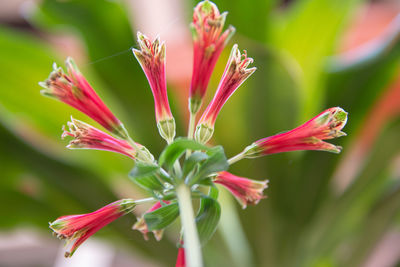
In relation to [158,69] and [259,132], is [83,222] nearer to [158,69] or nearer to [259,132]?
[158,69]

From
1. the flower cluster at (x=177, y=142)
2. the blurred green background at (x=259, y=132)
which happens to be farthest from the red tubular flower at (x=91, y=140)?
the blurred green background at (x=259, y=132)

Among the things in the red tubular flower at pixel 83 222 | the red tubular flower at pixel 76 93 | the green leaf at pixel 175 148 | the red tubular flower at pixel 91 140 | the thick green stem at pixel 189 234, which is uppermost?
the red tubular flower at pixel 76 93

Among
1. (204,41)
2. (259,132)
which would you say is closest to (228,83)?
(204,41)

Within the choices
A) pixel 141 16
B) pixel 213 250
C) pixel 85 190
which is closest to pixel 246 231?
pixel 213 250

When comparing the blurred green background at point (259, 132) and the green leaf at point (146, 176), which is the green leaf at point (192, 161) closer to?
the green leaf at point (146, 176)

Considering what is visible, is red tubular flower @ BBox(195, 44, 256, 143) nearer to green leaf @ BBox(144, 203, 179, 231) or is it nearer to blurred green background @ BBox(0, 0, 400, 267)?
green leaf @ BBox(144, 203, 179, 231)

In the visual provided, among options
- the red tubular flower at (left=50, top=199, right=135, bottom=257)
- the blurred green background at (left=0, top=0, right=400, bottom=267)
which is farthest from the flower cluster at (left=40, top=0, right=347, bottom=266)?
the blurred green background at (left=0, top=0, right=400, bottom=267)
